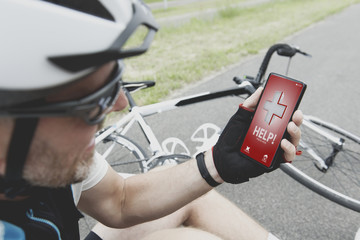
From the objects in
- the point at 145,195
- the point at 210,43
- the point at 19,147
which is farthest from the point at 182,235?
the point at 210,43

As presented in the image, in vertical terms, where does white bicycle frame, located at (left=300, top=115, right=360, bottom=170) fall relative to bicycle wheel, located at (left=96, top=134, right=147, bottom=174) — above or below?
above

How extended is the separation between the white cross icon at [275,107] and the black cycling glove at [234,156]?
10 cm

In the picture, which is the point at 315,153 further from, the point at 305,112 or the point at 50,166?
the point at 50,166

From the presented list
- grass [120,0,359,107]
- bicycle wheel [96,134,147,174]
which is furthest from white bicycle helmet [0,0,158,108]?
grass [120,0,359,107]

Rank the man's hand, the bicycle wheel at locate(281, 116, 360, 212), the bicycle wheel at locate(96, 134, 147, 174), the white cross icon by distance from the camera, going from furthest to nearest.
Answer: the bicycle wheel at locate(96, 134, 147, 174) → the bicycle wheel at locate(281, 116, 360, 212) → the white cross icon → the man's hand

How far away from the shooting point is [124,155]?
312cm

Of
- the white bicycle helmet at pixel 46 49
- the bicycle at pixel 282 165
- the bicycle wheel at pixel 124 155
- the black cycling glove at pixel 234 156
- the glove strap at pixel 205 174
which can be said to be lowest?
the bicycle wheel at pixel 124 155

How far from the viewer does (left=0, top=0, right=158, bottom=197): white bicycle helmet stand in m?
0.70

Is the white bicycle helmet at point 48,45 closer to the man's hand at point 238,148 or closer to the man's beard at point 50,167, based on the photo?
the man's beard at point 50,167

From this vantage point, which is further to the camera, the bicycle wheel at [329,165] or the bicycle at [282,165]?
the bicycle wheel at [329,165]

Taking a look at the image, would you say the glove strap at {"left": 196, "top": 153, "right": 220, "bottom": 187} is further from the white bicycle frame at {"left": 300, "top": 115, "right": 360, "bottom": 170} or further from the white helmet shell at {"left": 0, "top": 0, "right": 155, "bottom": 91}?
the white bicycle frame at {"left": 300, "top": 115, "right": 360, "bottom": 170}

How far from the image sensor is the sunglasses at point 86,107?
30.7 inches

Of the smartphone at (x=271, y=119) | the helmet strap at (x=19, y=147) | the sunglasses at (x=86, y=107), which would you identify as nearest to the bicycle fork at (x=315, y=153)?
the smartphone at (x=271, y=119)

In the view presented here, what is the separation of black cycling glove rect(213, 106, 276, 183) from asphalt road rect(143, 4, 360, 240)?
1.13 meters
